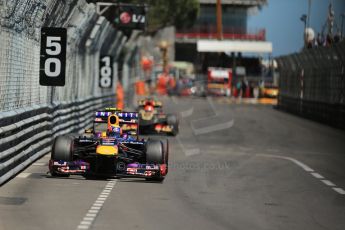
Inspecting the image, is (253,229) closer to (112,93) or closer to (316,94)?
(112,93)

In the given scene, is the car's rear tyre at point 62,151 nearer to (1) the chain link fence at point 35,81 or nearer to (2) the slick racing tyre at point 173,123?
(1) the chain link fence at point 35,81

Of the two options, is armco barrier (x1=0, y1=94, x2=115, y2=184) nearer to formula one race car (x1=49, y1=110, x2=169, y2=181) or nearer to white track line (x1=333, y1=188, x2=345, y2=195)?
formula one race car (x1=49, y1=110, x2=169, y2=181)

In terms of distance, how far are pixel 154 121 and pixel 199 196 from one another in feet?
42.0

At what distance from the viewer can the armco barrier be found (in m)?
12.2

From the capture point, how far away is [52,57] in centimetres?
1653

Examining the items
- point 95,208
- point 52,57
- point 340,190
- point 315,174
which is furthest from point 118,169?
point 52,57

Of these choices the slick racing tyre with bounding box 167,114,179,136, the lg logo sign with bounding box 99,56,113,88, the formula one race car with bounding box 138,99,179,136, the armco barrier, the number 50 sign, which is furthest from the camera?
the lg logo sign with bounding box 99,56,113,88

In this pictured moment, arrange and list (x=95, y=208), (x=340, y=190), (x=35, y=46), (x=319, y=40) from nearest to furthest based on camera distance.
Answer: (x=95, y=208)
(x=340, y=190)
(x=35, y=46)
(x=319, y=40)

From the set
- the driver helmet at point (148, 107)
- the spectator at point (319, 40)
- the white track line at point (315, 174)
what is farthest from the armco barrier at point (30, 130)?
the spectator at point (319, 40)

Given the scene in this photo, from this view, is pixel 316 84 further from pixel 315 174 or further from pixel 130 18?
pixel 315 174

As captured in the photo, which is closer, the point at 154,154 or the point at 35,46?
the point at 154,154

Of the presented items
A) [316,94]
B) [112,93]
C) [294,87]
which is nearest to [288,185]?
[112,93]

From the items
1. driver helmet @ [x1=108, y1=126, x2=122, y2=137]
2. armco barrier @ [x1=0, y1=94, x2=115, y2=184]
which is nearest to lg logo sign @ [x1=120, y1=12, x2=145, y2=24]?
armco barrier @ [x1=0, y1=94, x2=115, y2=184]

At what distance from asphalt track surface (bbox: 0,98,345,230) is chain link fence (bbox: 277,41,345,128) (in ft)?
43.7
